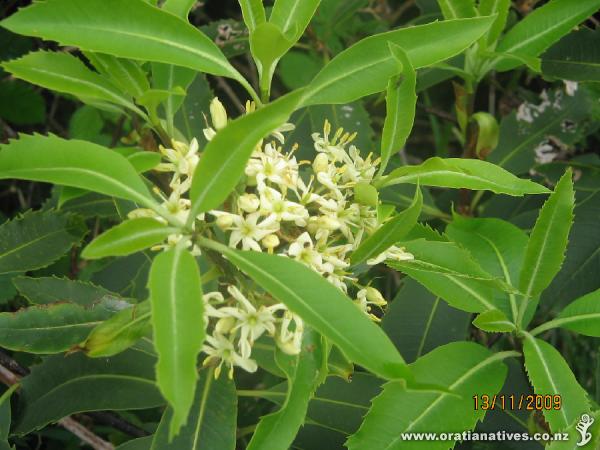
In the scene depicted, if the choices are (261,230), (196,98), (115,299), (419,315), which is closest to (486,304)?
(419,315)

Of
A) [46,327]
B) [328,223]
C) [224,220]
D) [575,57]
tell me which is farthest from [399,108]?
[575,57]

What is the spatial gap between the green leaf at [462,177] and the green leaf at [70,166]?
39cm

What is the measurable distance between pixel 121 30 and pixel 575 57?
1095 mm

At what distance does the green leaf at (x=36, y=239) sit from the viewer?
1.49 m

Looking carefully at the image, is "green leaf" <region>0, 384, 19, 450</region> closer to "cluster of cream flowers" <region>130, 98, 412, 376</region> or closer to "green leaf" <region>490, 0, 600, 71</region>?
"cluster of cream flowers" <region>130, 98, 412, 376</region>

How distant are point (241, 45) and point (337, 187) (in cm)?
89

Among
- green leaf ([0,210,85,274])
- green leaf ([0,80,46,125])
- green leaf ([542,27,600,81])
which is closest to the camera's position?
green leaf ([0,210,85,274])

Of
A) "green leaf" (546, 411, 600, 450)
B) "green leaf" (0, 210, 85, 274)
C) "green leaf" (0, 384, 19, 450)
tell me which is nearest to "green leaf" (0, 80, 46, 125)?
"green leaf" (0, 210, 85, 274)

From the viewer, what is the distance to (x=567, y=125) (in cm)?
180

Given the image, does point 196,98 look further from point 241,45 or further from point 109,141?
point 109,141

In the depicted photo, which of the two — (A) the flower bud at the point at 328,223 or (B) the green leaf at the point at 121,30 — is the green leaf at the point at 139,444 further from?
(B) the green leaf at the point at 121,30

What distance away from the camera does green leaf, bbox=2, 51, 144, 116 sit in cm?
99

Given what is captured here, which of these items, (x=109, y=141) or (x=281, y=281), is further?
(x=109, y=141)

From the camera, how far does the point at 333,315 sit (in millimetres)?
820
